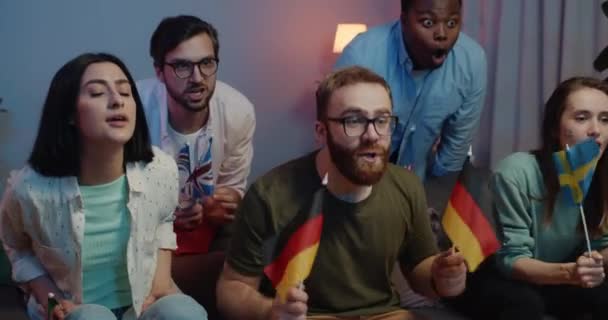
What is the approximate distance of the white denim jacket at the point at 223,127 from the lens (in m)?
2.47

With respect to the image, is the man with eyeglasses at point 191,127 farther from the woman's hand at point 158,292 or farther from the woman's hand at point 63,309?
the woman's hand at point 63,309

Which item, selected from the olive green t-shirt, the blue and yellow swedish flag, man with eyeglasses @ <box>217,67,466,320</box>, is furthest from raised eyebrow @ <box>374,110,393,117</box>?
the blue and yellow swedish flag

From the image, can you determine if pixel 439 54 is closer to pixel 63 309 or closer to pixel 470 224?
pixel 470 224

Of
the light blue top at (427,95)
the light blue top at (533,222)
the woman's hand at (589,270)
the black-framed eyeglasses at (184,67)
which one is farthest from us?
the light blue top at (427,95)

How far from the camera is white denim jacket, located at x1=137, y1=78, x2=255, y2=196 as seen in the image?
2.47 meters

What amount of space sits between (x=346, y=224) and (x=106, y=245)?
512mm

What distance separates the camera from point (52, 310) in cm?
179

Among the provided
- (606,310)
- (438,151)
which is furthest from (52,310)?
(438,151)

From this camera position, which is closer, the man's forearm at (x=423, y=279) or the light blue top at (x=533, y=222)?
the man's forearm at (x=423, y=279)

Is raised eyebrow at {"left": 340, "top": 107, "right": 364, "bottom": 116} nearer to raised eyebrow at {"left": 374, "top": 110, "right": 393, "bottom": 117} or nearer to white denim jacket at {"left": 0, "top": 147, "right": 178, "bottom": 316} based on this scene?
raised eyebrow at {"left": 374, "top": 110, "right": 393, "bottom": 117}

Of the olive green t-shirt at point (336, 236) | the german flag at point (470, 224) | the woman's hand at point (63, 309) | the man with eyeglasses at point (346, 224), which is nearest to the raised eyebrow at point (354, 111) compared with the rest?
the man with eyeglasses at point (346, 224)

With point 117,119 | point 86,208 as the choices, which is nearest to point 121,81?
point 117,119

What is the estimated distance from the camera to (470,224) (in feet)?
6.32

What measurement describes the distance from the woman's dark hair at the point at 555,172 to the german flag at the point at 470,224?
0.32 m
